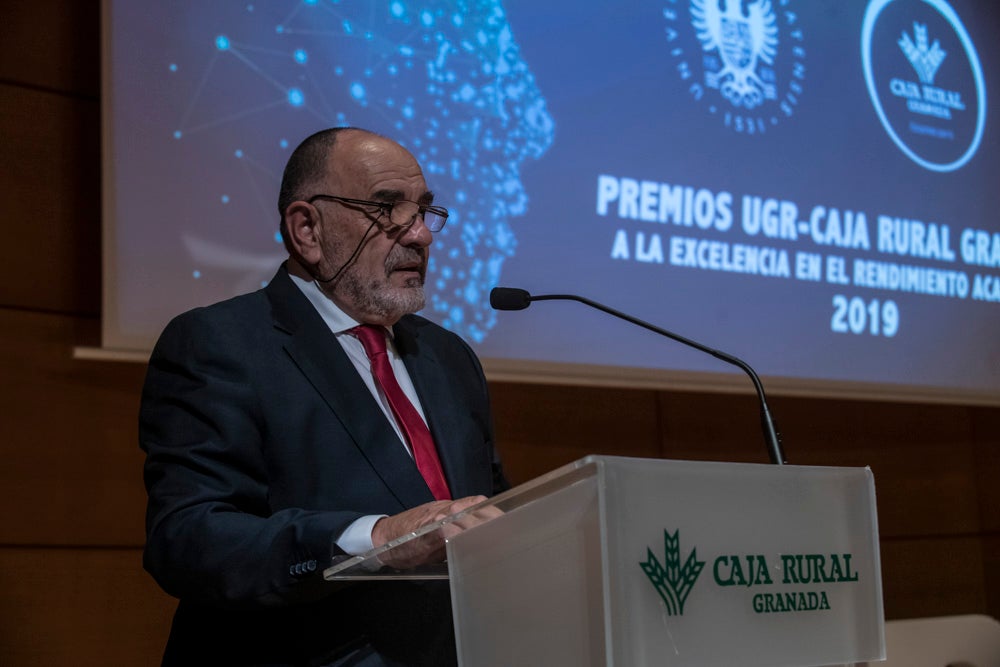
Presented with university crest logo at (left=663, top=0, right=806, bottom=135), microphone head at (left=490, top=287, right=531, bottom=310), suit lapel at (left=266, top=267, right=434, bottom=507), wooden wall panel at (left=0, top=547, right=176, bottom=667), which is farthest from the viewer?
university crest logo at (left=663, top=0, right=806, bottom=135)

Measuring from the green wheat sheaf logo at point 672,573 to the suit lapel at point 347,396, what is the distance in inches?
24.2

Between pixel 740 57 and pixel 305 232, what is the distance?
7.45ft

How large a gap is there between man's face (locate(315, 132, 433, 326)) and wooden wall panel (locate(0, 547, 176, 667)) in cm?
136

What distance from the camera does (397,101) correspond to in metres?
3.28

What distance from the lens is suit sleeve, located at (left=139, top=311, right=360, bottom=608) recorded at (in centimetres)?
159

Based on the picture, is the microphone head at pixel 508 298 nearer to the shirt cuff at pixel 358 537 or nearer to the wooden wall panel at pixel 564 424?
the shirt cuff at pixel 358 537

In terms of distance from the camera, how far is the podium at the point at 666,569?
1.30 meters

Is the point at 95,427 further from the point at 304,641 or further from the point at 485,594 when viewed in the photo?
the point at 485,594

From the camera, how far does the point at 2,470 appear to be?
9.52ft

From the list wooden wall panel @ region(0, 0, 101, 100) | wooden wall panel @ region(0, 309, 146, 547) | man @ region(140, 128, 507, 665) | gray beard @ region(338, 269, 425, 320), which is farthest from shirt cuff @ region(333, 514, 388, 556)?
wooden wall panel @ region(0, 0, 101, 100)

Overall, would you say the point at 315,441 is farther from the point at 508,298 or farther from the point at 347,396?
the point at 508,298

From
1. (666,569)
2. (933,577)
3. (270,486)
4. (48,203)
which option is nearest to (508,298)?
(270,486)

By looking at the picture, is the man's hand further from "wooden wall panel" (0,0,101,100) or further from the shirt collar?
"wooden wall panel" (0,0,101,100)

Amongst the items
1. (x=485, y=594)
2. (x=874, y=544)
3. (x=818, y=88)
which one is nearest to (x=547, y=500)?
(x=485, y=594)
